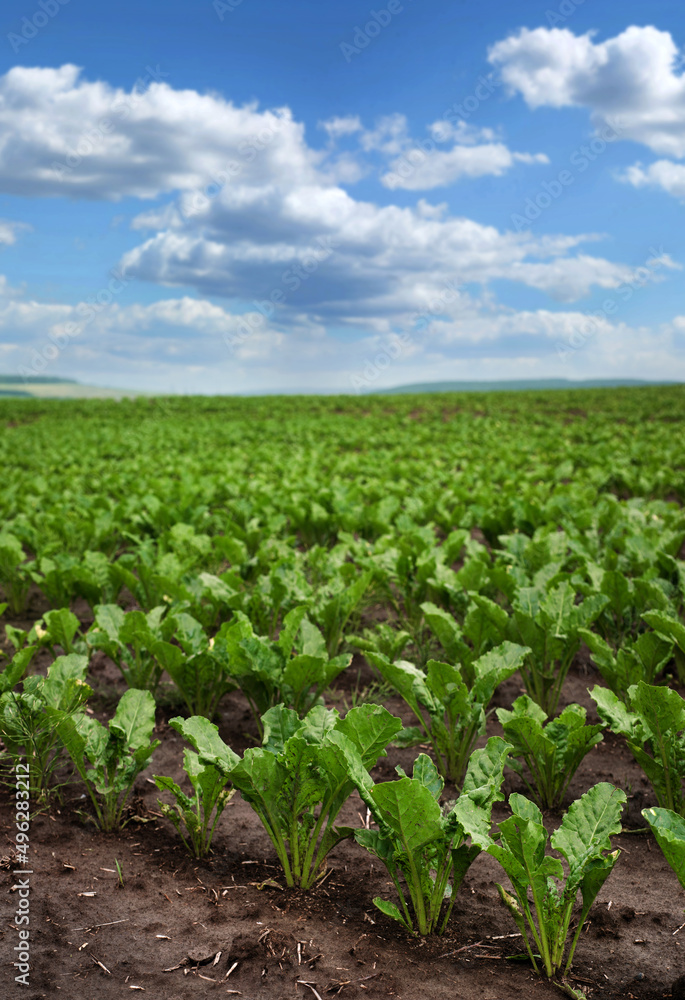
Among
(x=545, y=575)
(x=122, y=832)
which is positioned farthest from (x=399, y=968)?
(x=545, y=575)

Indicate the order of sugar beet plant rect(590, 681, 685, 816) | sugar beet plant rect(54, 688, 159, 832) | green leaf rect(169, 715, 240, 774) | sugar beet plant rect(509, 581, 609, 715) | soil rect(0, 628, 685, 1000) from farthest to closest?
sugar beet plant rect(509, 581, 609, 715) < sugar beet plant rect(54, 688, 159, 832) < sugar beet plant rect(590, 681, 685, 816) < green leaf rect(169, 715, 240, 774) < soil rect(0, 628, 685, 1000)

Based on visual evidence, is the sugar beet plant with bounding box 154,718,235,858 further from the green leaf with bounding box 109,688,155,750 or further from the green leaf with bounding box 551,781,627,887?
the green leaf with bounding box 551,781,627,887

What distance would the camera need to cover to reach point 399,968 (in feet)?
6.43

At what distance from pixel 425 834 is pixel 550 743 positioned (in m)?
0.84

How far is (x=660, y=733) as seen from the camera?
2541 mm

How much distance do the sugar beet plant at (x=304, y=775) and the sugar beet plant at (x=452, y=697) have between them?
0.64 meters

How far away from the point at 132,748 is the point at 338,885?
1077mm

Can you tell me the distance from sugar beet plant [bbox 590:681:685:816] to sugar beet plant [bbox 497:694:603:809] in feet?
0.44

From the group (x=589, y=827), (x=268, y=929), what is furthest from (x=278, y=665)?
(x=589, y=827)

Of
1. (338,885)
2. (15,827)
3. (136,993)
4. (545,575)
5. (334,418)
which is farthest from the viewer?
(334,418)

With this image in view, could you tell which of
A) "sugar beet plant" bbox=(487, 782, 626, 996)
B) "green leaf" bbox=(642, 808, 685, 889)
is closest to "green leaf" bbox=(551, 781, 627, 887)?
"sugar beet plant" bbox=(487, 782, 626, 996)

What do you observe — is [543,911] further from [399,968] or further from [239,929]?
[239,929]

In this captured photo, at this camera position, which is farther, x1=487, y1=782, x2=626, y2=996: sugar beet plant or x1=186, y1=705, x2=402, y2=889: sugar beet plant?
x1=186, y1=705, x2=402, y2=889: sugar beet plant

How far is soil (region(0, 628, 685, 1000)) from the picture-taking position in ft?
6.28
